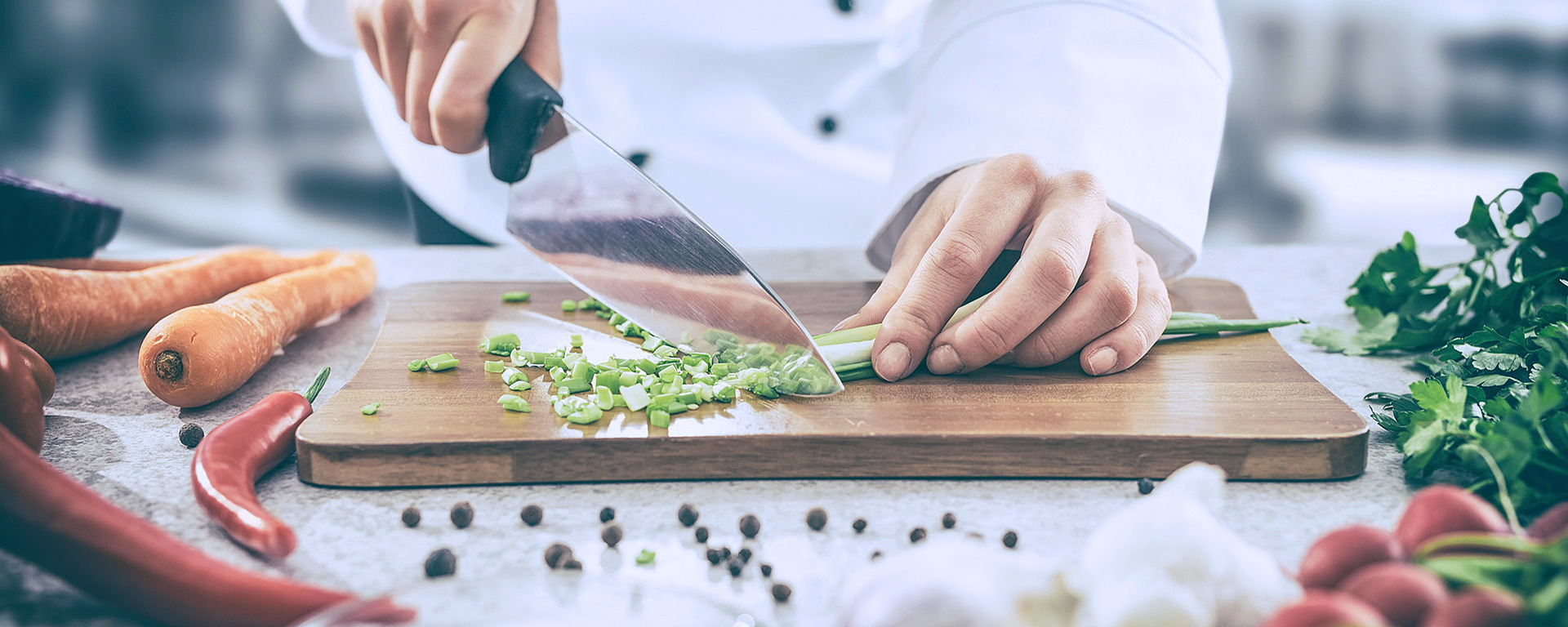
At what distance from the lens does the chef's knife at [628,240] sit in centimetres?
127

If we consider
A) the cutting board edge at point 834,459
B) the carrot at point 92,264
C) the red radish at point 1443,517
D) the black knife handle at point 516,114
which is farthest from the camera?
the carrot at point 92,264

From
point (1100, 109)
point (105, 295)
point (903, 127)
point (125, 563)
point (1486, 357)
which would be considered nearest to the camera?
point (125, 563)

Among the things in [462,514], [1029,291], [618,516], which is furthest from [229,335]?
[1029,291]

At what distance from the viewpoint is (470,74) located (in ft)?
4.55

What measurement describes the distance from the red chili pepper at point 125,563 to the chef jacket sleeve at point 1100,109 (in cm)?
122

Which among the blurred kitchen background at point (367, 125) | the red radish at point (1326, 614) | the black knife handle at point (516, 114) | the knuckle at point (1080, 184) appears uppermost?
the black knife handle at point (516, 114)

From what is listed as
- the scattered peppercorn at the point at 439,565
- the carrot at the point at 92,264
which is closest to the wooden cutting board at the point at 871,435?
the scattered peppercorn at the point at 439,565

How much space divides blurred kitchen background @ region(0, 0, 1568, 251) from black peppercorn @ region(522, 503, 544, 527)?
10.6ft

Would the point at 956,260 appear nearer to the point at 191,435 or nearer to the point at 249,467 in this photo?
the point at 249,467

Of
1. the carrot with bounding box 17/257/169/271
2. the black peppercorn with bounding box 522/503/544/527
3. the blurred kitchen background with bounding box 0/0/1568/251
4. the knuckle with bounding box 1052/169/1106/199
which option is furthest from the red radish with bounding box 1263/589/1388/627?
the blurred kitchen background with bounding box 0/0/1568/251

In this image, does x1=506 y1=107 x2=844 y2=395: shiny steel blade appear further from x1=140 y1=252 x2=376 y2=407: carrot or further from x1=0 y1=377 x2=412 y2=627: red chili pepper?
x1=0 y1=377 x2=412 y2=627: red chili pepper

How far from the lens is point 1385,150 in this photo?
4086 millimetres

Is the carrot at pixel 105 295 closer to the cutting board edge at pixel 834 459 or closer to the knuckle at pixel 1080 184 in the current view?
the cutting board edge at pixel 834 459

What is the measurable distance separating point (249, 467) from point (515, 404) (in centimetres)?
30
